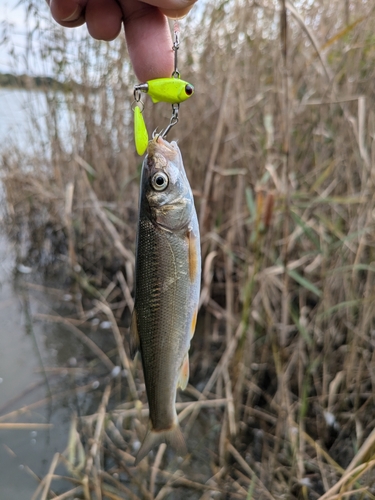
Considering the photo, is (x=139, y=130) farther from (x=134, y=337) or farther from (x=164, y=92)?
(x=134, y=337)

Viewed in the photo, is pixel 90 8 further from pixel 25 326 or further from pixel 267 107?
pixel 25 326

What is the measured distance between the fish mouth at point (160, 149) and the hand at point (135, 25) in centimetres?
30

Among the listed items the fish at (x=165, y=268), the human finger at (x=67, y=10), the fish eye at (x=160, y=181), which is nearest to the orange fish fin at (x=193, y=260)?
the fish at (x=165, y=268)

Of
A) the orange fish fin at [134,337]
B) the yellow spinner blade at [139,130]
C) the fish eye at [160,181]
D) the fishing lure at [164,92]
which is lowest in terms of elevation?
the orange fish fin at [134,337]

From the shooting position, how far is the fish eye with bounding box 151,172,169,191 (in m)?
1.08

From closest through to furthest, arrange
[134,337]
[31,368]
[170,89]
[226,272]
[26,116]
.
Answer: [170,89] → [134,337] → [226,272] → [31,368] → [26,116]

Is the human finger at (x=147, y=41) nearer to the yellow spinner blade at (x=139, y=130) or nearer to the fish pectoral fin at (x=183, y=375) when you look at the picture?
the yellow spinner blade at (x=139, y=130)

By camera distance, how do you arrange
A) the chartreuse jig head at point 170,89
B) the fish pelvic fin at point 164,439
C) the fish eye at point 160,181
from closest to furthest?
the chartreuse jig head at point 170,89 → the fish eye at point 160,181 → the fish pelvic fin at point 164,439

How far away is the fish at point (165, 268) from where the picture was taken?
1067 millimetres

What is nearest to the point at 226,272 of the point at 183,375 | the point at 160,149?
the point at 183,375

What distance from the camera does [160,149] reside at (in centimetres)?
106

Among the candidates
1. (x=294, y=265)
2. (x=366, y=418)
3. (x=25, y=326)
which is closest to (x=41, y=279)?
(x=25, y=326)

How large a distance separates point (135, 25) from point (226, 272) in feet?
4.64

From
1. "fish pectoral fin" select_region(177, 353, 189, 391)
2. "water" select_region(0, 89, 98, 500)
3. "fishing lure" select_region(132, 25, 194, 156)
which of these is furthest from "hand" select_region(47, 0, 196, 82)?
"water" select_region(0, 89, 98, 500)
